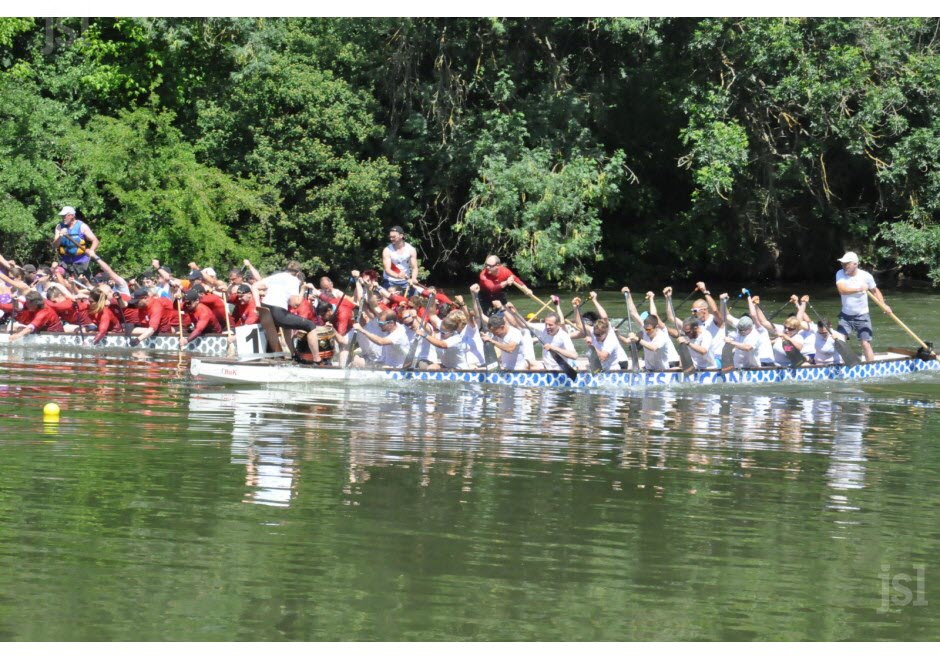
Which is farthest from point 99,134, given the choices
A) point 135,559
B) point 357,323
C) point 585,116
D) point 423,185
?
point 135,559

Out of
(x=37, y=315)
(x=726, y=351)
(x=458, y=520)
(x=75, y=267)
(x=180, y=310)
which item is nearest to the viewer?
(x=458, y=520)

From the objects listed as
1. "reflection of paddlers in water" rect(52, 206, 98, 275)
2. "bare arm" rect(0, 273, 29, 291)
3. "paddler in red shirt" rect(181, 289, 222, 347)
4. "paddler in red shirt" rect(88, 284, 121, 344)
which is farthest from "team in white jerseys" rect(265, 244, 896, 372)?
"reflection of paddlers in water" rect(52, 206, 98, 275)

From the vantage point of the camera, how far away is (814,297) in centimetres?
3638

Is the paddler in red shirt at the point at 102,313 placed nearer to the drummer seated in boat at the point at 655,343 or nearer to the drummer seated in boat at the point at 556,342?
the drummer seated in boat at the point at 556,342

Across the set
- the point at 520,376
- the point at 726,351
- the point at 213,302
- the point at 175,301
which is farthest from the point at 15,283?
the point at 726,351

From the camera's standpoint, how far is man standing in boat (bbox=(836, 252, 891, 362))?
20703 mm

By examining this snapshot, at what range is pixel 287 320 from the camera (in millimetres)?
19047

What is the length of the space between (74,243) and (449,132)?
12.2 meters

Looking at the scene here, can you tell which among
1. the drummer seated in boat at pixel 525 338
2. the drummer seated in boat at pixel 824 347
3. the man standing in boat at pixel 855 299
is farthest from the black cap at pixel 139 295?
the man standing in boat at pixel 855 299

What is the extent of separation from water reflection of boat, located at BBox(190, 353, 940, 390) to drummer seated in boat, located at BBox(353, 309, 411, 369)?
50 cm

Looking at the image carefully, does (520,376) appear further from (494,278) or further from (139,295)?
(139,295)

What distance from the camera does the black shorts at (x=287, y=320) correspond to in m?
19.1

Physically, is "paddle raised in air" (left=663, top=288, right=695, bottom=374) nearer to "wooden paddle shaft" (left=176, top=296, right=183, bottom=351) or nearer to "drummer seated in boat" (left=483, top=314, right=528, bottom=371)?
"drummer seated in boat" (left=483, top=314, right=528, bottom=371)

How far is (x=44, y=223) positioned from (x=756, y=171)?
1733cm
